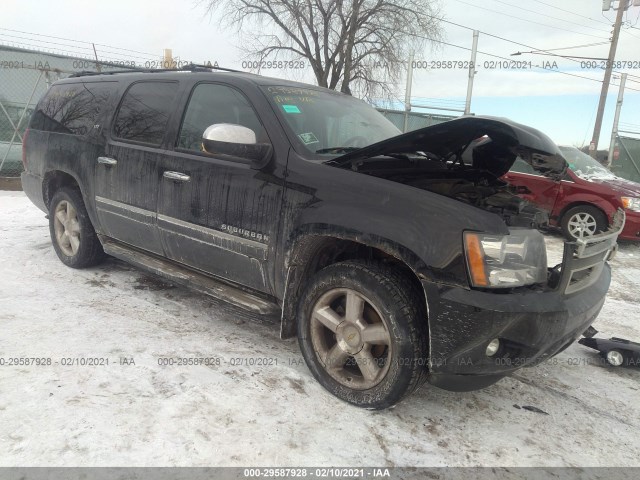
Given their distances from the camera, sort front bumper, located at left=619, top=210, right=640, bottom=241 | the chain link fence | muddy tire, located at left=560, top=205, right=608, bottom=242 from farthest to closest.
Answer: the chain link fence < muddy tire, located at left=560, top=205, right=608, bottom=242 < front bumper, located at left=619, top=210, right=640, bottom=241

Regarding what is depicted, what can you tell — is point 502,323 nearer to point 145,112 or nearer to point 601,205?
point 145,112

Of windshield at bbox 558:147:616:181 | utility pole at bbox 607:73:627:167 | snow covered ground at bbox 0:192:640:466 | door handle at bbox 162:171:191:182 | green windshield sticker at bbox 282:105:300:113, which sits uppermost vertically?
utility pole at bbox 607:73:627:167

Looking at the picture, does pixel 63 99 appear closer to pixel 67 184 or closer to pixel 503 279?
pixel 67 184

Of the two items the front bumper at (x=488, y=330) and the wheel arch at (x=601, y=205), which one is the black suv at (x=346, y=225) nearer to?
the front bumper at (x=488, y=330)

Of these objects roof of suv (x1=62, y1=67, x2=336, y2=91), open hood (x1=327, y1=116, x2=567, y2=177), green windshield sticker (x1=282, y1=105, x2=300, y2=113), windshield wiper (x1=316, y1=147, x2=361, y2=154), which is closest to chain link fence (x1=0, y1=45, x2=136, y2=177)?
roof of suv (x1=62, y1=67, x2=336, y2=91)

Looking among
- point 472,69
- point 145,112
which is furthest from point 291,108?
point 472,69

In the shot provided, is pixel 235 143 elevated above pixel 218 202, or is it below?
above

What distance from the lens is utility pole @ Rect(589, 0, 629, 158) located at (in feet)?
54.8

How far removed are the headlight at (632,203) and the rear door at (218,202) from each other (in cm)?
677

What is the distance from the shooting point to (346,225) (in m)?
2.44

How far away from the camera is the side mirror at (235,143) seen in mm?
2621

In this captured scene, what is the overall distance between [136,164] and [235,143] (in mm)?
1301

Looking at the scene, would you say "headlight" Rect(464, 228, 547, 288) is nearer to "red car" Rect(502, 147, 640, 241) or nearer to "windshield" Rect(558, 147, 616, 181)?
"red car" Rect(502, 147, 640, 241)

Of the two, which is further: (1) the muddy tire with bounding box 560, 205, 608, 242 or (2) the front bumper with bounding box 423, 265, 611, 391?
(1) the muddy tire with bounding box 560, 205, 608, 242
